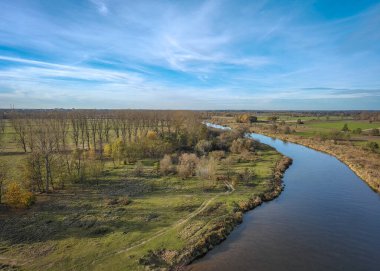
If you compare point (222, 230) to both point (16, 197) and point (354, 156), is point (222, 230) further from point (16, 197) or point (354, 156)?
point (354, 156)

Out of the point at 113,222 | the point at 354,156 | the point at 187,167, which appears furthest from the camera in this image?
the point at 354,156

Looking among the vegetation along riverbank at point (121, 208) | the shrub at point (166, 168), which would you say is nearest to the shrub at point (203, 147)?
the vegetation along riverbank at point (121, 208)

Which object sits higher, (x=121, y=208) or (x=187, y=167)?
(x=187, y=167)

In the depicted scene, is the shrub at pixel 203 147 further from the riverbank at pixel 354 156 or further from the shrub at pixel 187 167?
the riverbank at pixel 354 156

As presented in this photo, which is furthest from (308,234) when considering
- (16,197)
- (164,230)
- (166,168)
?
(16,197)

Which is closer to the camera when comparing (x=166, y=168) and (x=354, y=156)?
(x=166, y=168)

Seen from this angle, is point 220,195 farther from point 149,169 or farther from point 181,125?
point 181,125
